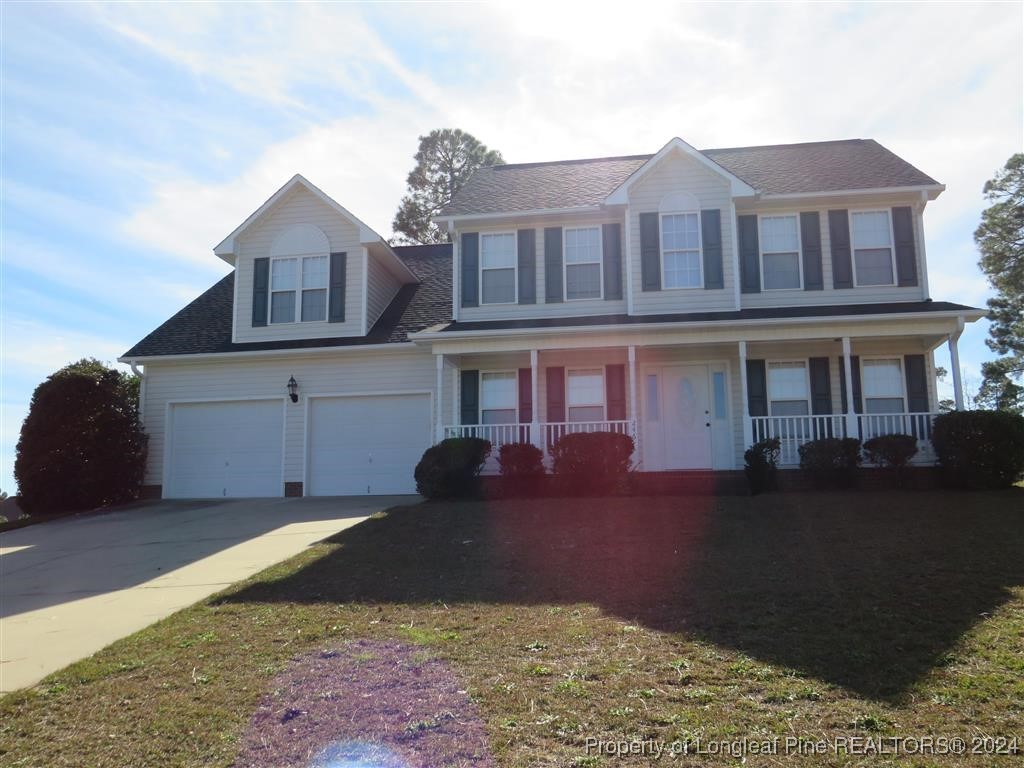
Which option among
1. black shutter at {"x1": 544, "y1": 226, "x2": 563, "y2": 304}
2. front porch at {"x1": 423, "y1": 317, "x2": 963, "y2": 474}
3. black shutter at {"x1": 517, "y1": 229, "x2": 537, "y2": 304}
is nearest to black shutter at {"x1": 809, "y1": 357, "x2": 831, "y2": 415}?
front porch at {"x1": 423, "y1": 317, "x2": 963, "y2": 474}

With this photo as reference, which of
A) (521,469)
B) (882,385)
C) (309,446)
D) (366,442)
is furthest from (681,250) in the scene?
(309,446)

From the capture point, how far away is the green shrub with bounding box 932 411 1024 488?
37.3 feet

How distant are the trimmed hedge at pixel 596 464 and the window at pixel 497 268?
433 centimetres

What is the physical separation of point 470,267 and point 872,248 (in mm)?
8099

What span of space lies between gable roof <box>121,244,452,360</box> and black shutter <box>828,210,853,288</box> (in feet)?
26.5

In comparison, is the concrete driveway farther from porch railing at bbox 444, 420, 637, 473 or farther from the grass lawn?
porch railing at bbox 444, 420, 637, 473

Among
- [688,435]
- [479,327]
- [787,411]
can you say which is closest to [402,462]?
[479,327]

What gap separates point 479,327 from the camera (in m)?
14.4

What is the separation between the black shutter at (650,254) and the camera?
14.5 meters

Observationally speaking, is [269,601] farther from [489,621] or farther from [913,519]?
[913,519]

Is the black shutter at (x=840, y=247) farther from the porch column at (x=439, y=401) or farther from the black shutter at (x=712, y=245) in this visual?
the porch column at (x=439, y=401)

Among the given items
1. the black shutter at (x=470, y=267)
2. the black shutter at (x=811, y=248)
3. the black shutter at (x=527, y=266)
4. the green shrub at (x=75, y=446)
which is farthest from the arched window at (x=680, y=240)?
the green shrub at (x=75, y=446)

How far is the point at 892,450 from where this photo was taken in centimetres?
1212

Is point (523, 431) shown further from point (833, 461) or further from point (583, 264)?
point (833, 461)
